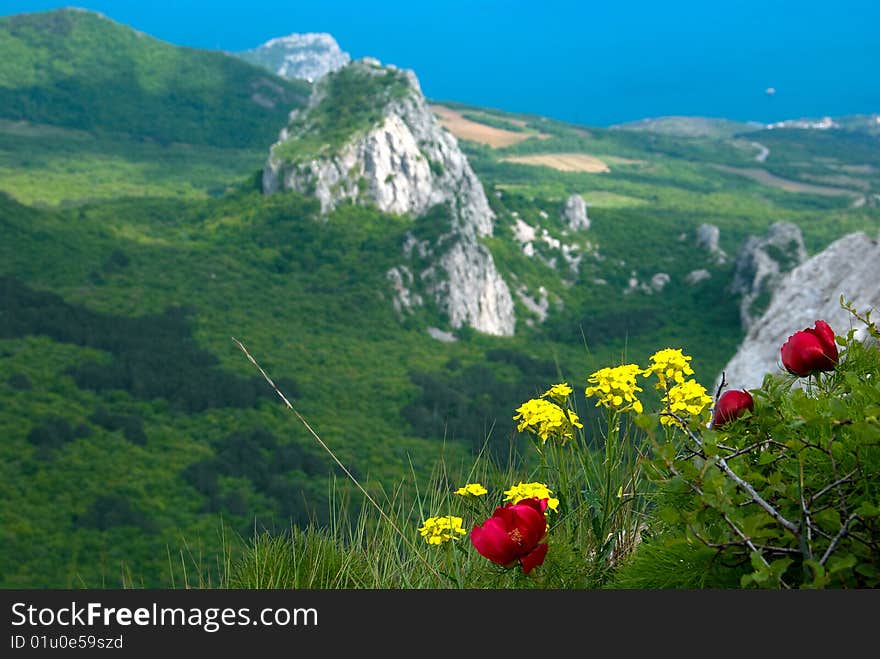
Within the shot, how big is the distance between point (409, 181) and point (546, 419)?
16279cm

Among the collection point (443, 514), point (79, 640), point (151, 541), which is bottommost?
point (151, 541)

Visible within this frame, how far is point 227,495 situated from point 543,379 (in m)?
62.1

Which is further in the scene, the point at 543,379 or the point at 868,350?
the point at 543,379

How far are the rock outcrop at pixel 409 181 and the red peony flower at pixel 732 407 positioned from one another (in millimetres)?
143843

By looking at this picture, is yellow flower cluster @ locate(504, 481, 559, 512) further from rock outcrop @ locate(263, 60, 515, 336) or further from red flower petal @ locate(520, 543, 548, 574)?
rock outcrop @ locate(263, 60, 515, 336)

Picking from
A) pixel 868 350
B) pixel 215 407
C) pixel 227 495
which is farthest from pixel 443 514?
pixel 215 407

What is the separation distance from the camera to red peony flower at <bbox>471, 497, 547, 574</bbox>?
348 cm

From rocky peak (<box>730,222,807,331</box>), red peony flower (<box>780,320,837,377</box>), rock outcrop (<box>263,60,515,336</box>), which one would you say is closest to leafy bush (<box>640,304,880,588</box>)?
red peony flower (<box>780,320,837,377</box>)

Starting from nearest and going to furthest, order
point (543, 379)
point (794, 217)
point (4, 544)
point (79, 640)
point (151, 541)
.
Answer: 1. point (79, 640)
2. point (4, 544)
3. point (151, 541)
4. point (543, 379)
5. point (794, 217)

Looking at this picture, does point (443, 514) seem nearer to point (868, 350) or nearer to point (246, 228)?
point (868, 350)

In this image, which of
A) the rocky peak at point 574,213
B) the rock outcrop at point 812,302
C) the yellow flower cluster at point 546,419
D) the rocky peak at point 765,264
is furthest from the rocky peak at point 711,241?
the yellow flower cluster at point 546,419

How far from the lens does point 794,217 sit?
654 feet

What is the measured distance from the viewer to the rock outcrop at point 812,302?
9660mm

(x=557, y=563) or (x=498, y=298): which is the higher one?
(x=557, y=563)
